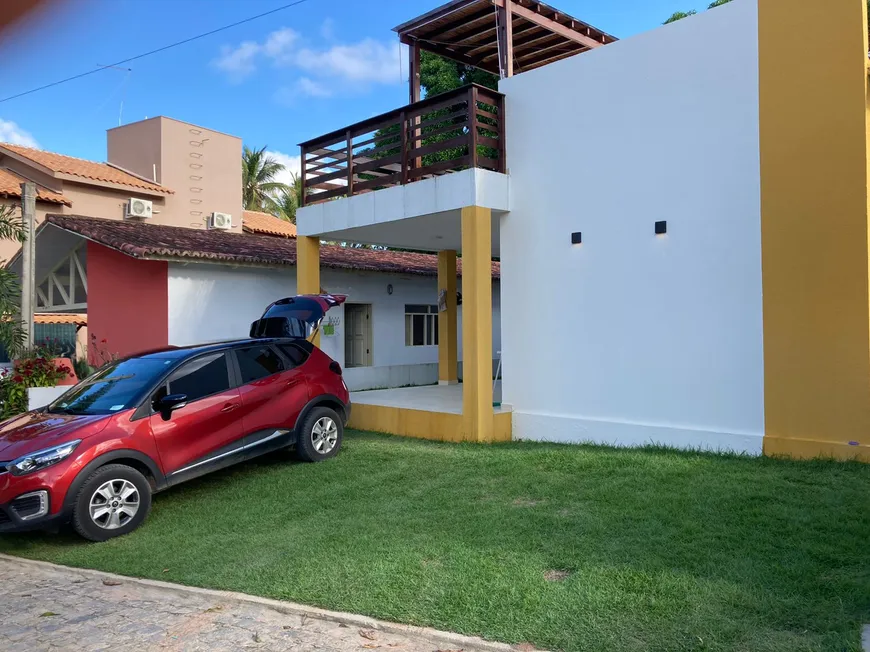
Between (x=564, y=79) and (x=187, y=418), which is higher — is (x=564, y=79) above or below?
above

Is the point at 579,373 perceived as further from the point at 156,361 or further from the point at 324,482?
the point at 156,361

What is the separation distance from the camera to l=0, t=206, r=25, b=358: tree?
11148 millimetres

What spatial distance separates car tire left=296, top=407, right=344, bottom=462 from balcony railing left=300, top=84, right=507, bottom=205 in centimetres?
376

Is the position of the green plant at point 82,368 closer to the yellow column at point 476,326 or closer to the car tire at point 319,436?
the car tire at point 319,436

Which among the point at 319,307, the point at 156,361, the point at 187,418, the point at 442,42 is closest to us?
the point at 187,418

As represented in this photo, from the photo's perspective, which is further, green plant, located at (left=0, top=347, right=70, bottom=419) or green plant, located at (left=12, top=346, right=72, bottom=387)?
green plant, located at (left=12, top=346, right=72, bottom=387)

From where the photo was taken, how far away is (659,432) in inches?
Result: 322

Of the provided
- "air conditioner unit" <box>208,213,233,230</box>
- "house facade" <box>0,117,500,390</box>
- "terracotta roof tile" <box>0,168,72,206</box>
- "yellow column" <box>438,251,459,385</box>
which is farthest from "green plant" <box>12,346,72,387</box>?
"terracotta roof tile" <box>0,168,72,206</box>

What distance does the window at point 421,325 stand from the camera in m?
17.2

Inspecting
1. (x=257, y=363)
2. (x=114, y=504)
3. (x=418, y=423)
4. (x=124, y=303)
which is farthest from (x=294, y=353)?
(x=124, y=303)

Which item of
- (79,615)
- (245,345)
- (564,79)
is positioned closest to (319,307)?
(245,345)

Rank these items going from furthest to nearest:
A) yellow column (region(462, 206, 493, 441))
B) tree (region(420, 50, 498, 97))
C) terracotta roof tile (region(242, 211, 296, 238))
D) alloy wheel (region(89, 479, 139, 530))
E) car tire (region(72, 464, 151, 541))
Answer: terracotta roof tile (region(242, 211, 296, 238)) → tree (region(420, 50, 498, 97)) → yellow column (region(462, 206, 493, 441)) → alloy wheel (region(89, 479, 139, 530)) → car tire (region(72, 464, 151, 541))

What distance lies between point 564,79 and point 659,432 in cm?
461

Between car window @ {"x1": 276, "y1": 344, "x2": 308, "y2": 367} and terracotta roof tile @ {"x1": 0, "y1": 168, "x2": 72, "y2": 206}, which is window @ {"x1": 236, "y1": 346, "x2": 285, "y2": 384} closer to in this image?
car window @ {"x1": 276, "y1": 344, "x2": 308, "y2": 367}
